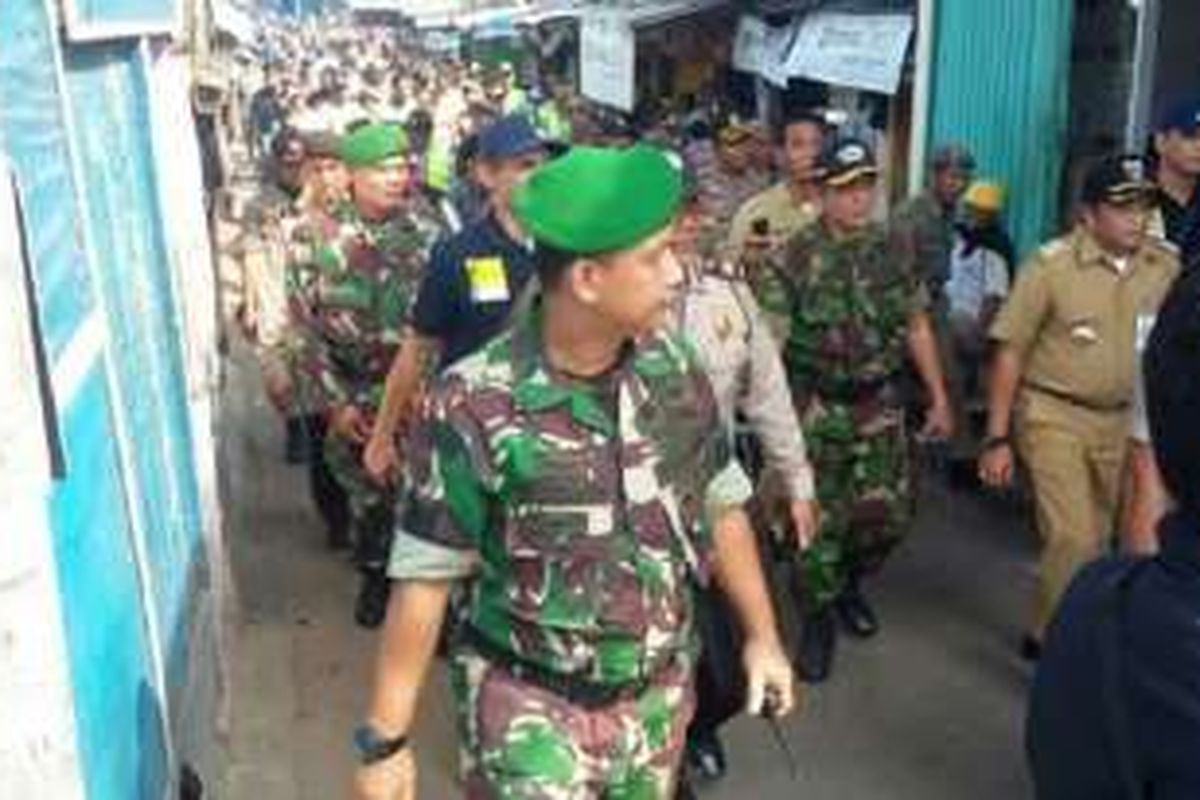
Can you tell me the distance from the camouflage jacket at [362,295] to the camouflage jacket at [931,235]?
187cm

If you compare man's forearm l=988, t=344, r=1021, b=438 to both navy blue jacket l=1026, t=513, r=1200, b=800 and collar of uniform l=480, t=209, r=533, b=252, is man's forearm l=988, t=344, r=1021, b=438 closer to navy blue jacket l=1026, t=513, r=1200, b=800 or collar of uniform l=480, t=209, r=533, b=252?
collar of uniform l=480, t=209, r=533, b=252

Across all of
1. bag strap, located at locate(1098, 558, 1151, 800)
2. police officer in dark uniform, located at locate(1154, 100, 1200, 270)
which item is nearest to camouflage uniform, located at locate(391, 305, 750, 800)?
bag strap, located at locate(1098, 558, 1151, 800)

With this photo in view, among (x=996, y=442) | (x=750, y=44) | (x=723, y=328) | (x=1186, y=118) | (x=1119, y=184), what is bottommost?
(x=750, y=44)

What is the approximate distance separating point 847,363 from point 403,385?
1439mm

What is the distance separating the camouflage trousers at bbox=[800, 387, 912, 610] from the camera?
229 inches

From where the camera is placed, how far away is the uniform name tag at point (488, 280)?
5133 mm

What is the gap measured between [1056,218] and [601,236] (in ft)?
22.6

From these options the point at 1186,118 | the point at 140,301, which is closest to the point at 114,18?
the point at 140,301

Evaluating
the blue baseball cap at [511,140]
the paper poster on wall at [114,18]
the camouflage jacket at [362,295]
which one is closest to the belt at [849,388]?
the blue baseball cap at [511,140]

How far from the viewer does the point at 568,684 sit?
309 cm

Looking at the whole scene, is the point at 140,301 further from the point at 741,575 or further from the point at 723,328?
the point at 741,575

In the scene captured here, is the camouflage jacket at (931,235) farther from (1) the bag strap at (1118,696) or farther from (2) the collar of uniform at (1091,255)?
(1) the bag strap at (1118,696)

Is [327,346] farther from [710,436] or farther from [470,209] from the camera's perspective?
[710,436]

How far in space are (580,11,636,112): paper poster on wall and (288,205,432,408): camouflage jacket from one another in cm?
1297
